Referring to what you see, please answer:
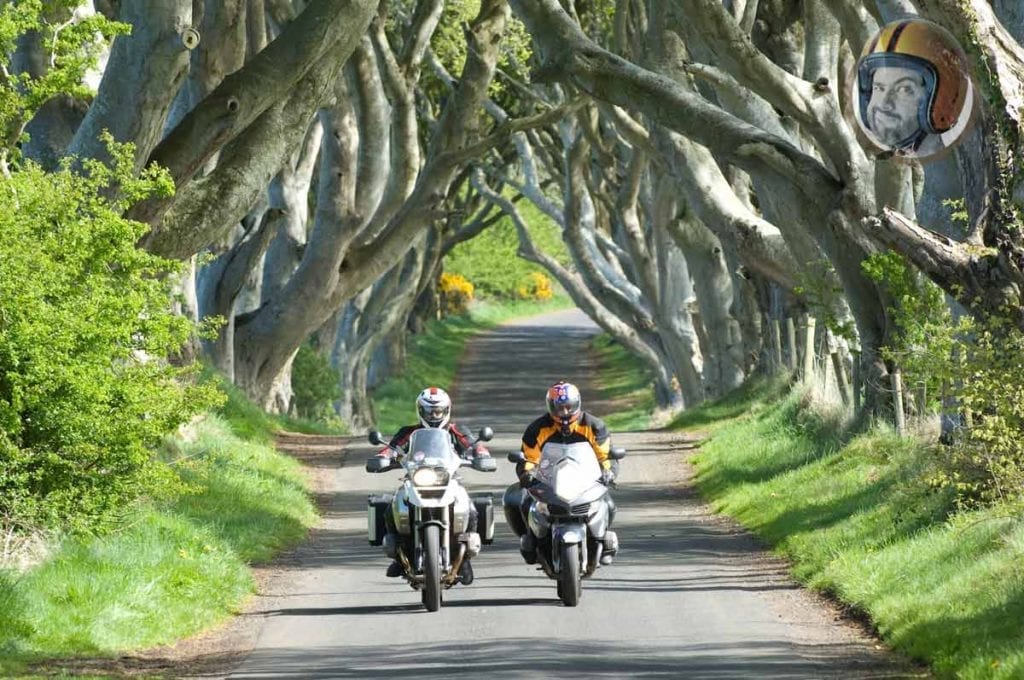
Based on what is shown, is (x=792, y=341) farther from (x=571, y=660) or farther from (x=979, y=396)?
(x=571, y=660)

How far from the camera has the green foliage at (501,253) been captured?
73500 millimetres

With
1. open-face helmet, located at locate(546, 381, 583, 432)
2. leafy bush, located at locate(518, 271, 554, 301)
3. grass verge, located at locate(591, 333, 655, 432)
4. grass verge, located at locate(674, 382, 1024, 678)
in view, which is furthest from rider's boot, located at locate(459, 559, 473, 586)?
leafy bush, located at locate(518, 271, 554, 301)

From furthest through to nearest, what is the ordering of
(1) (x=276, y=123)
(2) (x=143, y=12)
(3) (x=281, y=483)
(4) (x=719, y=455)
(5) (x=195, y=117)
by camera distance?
(4) (x=719, y=455) → (3) (x=281, y=483) → (1) (x=276, y=123) → (5) (x=195, y=117) → (2) (x=143, y=12)

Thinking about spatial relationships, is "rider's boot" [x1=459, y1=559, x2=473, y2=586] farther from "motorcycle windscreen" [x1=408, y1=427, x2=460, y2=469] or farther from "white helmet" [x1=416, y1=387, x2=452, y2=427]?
"white helmet" [x1=416, y1=387, x2=452, y2=427]

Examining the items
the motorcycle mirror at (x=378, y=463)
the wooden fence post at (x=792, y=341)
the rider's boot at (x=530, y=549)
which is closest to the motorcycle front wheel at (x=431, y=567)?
the rider's boot at (x=530, y=549)

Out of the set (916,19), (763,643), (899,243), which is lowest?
(763,643)

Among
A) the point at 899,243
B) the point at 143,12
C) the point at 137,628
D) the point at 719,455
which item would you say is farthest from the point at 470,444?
the point at 719,455

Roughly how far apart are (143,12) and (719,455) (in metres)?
9.04

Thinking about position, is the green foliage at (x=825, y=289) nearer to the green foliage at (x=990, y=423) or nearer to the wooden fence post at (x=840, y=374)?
the wooden fence post at (x=840, y=374)

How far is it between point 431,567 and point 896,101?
14.4 feet

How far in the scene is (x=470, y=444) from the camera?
1286 centimetres

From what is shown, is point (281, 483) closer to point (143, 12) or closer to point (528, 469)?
point (143, 12)

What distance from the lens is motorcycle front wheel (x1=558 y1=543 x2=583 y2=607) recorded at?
12172 mm

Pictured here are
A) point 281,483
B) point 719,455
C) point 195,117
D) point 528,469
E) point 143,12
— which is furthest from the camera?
point 719,455
